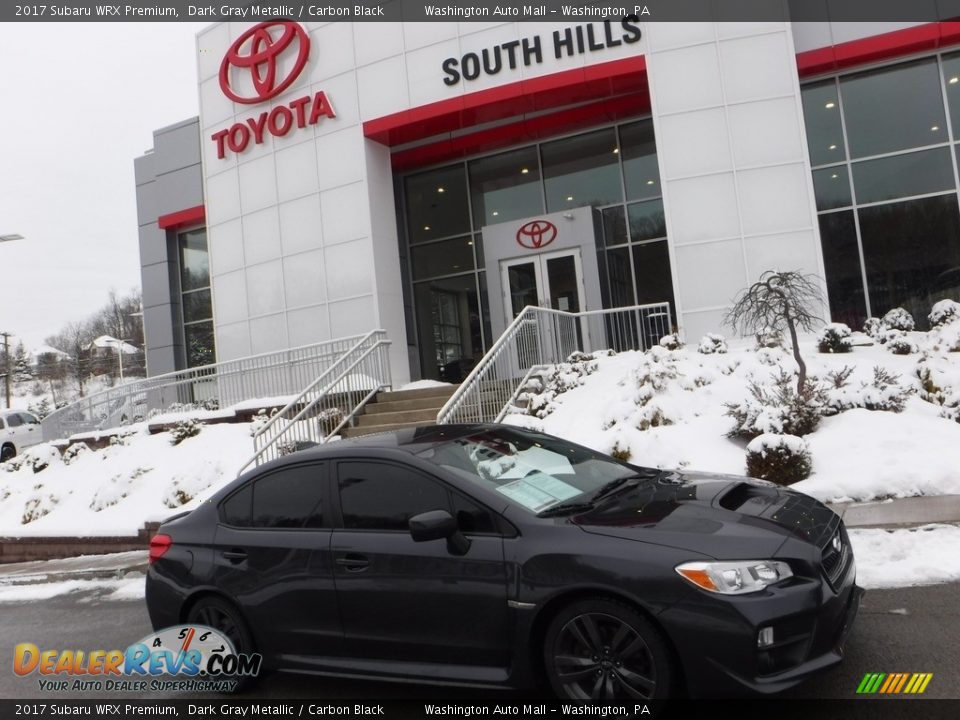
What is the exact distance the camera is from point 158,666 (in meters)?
4.99

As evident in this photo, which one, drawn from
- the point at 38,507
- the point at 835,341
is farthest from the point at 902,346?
the point at 38,507

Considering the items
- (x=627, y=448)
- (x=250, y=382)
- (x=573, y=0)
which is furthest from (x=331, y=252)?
(x=627, y=448)

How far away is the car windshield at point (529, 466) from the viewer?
4098 millimetres

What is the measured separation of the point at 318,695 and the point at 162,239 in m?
21.2

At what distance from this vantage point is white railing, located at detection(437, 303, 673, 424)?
1137 cm

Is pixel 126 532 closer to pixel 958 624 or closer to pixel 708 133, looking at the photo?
pixel 958 624

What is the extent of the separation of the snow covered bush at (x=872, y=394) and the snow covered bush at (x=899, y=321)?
108 inches

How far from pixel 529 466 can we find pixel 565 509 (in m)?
0.56

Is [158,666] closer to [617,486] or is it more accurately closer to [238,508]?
[238,508]

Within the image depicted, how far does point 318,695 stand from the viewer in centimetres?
443

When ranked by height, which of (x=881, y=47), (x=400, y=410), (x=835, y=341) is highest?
(x=881, y=47)

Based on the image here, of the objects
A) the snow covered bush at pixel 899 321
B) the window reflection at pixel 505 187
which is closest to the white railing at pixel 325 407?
the window reflection at pixel 505 187

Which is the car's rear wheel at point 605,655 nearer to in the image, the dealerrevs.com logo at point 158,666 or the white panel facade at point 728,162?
the dealerrevs.com logo at point 158,666

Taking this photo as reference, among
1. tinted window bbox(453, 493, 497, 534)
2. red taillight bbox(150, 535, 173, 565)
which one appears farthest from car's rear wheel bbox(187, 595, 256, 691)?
tinted window bbox(453, 493, 497, 534)
